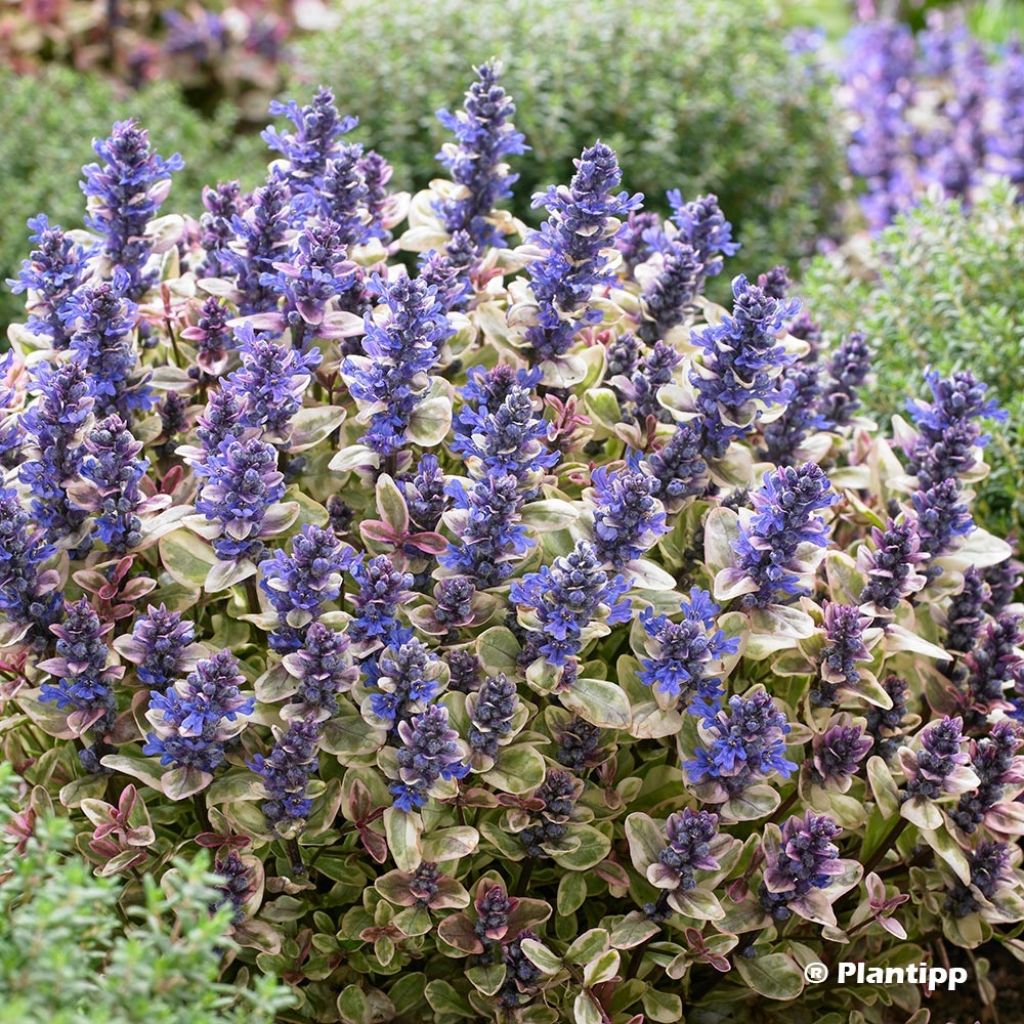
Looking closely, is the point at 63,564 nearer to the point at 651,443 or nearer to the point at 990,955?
the point at 651,443

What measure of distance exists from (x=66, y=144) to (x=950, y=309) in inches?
136

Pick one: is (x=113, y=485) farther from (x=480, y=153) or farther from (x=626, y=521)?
(x=480, y=153)

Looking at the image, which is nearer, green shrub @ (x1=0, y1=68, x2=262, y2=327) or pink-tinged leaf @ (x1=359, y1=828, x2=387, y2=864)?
pink-tinged leaf @ (x1=359, y1=828, x2=387, y2=864)

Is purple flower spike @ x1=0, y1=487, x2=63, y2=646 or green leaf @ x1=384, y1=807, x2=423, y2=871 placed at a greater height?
purple flower spike @ x1=0, y1=487, x2=63, y2=646

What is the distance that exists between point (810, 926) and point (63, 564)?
146cm

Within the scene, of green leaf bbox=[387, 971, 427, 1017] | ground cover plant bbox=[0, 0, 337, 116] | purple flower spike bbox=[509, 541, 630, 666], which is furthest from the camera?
ground cover plant bbox=[0, 0, 337, 116]

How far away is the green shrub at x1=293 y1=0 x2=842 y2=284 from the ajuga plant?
231 centimetres

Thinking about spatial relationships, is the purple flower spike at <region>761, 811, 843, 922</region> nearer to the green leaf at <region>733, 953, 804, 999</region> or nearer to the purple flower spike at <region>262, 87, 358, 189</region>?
the green leaf at <region>733, 953, 804, 999</region>

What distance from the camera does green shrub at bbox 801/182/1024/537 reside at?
3195 mm

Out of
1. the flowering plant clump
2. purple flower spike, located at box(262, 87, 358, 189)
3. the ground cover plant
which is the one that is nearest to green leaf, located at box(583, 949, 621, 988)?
purple flower spike, located at box(262, 87, 358, 189)

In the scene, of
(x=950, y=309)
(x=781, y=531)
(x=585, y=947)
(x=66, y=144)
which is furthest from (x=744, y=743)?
(x=66, y=144)

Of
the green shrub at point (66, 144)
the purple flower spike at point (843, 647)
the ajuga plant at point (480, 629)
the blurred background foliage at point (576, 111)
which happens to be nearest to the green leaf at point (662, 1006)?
the ajuga plant at point (480, 629)

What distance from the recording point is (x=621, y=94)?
4.85 meters

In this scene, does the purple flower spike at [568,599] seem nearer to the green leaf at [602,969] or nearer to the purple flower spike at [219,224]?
the green leaf at [602,969]
